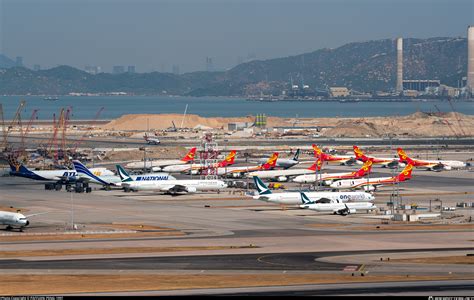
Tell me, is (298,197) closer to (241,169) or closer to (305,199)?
(305,199)

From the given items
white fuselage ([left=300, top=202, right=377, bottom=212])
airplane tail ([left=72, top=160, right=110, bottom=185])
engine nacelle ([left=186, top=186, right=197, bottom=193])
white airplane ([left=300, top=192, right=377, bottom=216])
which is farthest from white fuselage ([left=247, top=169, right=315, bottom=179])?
white fuselage ([left=300, top=202, right=377, bottom=212])

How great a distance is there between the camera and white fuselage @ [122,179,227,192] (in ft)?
460

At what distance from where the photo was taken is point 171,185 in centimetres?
14025

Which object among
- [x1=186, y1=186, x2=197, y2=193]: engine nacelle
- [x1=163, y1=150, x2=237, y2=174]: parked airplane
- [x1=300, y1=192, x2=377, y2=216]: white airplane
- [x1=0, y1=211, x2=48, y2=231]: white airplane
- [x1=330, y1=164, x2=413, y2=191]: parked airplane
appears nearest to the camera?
[x1=0, y1=211, x2=48, y2=231]: white airplane

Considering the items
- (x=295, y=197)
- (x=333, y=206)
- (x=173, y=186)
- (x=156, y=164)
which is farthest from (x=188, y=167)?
(x=333, y=206)

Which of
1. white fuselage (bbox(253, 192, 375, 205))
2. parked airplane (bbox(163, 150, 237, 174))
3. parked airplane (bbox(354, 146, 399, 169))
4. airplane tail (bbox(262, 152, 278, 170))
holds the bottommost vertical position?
parked airplane (bbox(354, 146, 399, 169))

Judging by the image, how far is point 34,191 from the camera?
144 m

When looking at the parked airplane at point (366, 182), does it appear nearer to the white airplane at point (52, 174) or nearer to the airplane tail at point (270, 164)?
the airplane tail at point (270, 164)

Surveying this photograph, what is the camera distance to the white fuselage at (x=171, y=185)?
5522 inches

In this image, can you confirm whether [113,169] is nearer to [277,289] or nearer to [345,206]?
[345,206]

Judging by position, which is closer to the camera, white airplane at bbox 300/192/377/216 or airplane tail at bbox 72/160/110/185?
white airplane at bbox 300/192/377/216

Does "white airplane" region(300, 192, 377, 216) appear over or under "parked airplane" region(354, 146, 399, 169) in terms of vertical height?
over

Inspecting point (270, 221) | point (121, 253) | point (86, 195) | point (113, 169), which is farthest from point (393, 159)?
point (121, 253)

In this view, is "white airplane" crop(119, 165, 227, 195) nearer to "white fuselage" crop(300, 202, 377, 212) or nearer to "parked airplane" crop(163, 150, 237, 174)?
"white fuselage" crop(300, 202, 377, 212)
